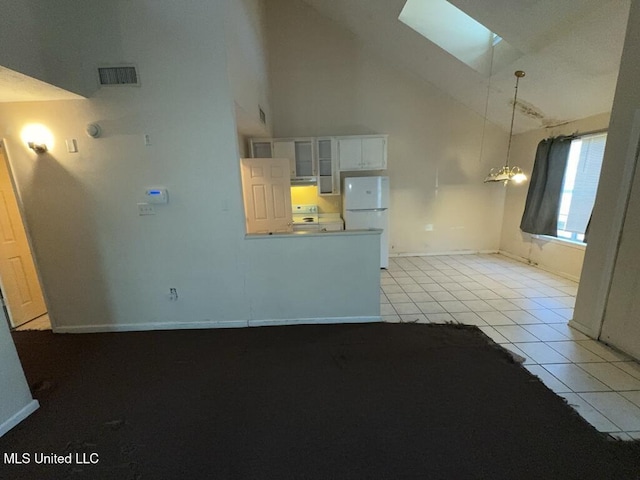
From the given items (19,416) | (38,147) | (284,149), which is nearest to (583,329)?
(284,149)

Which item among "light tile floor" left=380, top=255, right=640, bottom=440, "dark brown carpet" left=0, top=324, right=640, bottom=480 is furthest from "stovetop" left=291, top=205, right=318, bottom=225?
"dark brown carpet" left=0, top=324, right=640, bottom=480

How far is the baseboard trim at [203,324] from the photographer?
2.83 metres

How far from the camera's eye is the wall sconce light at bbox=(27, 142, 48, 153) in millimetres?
2409

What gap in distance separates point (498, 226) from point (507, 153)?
141 cm

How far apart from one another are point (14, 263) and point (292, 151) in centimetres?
388

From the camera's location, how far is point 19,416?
5.81 feet

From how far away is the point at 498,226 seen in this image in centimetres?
537

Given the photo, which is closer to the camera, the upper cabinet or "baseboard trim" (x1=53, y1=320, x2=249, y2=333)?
"baseboard trim" (x1=53, y1=320, x2=249, y2=333)

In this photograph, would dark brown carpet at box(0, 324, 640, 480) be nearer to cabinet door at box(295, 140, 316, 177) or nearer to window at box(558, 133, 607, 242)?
Result: window at box(558, 133, 607, 242)

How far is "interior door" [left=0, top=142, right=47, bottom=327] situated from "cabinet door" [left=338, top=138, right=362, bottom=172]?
4.29m

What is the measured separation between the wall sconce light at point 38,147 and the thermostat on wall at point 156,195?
962 millimetres

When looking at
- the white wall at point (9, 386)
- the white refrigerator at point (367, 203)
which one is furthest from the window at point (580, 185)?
the white wall at point (9, 386)

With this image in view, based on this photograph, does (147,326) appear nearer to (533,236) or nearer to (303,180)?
(303,180)

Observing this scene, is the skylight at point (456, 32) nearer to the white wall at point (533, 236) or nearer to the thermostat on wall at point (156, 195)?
the white wall at point (533, 236)
